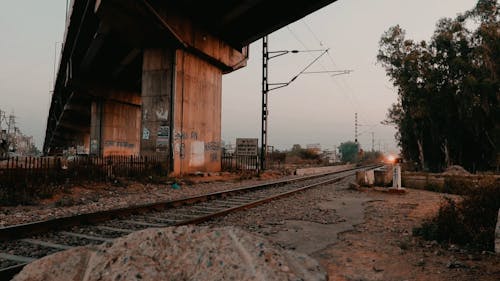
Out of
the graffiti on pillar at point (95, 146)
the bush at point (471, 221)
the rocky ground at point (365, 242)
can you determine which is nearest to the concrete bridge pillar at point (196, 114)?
the rocky ground at point (365, 242)

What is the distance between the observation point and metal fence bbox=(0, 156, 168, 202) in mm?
9406

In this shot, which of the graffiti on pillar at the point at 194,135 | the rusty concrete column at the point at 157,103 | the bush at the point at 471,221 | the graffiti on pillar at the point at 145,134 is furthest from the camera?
the graffiti on pillar at the point at 194,135

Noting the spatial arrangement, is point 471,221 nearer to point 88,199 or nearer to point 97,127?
point 88,199

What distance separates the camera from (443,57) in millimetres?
27953

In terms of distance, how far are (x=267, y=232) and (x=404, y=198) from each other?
7.64 meters

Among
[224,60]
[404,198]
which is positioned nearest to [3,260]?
[404,198]

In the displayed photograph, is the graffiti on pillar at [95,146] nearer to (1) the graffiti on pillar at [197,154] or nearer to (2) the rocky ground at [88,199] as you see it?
(1) the graffiti on pillar at [197,154]

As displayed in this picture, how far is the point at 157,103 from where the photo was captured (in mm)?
16938

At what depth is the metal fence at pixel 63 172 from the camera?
9.41 meters

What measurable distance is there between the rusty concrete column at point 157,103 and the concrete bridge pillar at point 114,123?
14794 millimetres

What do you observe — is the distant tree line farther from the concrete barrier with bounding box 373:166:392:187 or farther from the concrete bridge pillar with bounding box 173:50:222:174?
the concrete bridge pillar with bounding box 173:50:222:174

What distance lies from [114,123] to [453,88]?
104 ft

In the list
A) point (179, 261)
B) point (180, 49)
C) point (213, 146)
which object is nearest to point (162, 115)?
point (180, 49)

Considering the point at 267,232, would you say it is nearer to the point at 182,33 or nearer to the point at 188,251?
the point at 188,251
